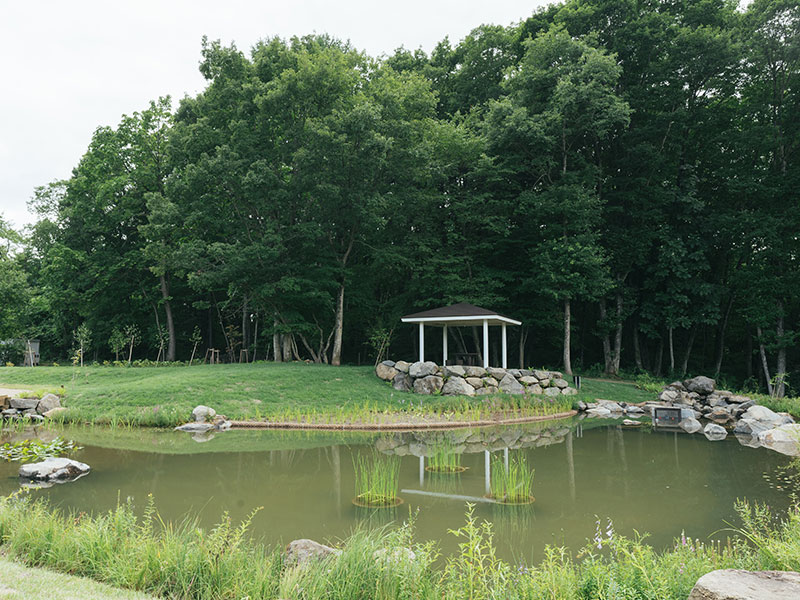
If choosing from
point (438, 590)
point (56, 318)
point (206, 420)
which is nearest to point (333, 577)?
point (438, 590)

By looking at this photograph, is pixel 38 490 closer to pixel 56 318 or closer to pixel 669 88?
pixel 669 88

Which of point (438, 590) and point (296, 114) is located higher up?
point (296, 114)

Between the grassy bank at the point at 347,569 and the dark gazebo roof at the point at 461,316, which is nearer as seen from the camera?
the grassy bank at the point at 347,569

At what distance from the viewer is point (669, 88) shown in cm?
2292

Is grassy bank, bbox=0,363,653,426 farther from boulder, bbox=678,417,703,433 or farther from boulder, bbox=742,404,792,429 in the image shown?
boulder, bbox=742,404,792,429

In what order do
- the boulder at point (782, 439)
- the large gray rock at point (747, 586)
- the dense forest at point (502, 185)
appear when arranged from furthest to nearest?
the dense forest at point (502, 185), the boulder at point (782, 439), the large gray rock at point (747, 586)

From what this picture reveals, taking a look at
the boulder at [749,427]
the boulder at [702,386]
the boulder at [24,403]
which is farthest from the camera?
the boulder at [702,386]

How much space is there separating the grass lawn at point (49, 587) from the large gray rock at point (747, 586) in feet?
10.00

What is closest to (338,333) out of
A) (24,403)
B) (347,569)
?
(24,403)

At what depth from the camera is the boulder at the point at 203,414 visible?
38.8 ft

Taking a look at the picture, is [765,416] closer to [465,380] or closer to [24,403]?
[465,380]

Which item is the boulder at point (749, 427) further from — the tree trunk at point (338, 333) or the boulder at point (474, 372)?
the tree trunk at point (338, 333)

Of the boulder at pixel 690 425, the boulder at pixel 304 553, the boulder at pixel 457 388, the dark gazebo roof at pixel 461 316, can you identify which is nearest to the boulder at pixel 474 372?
the boulder at pixel 457 388

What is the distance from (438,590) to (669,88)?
83.5 ft
